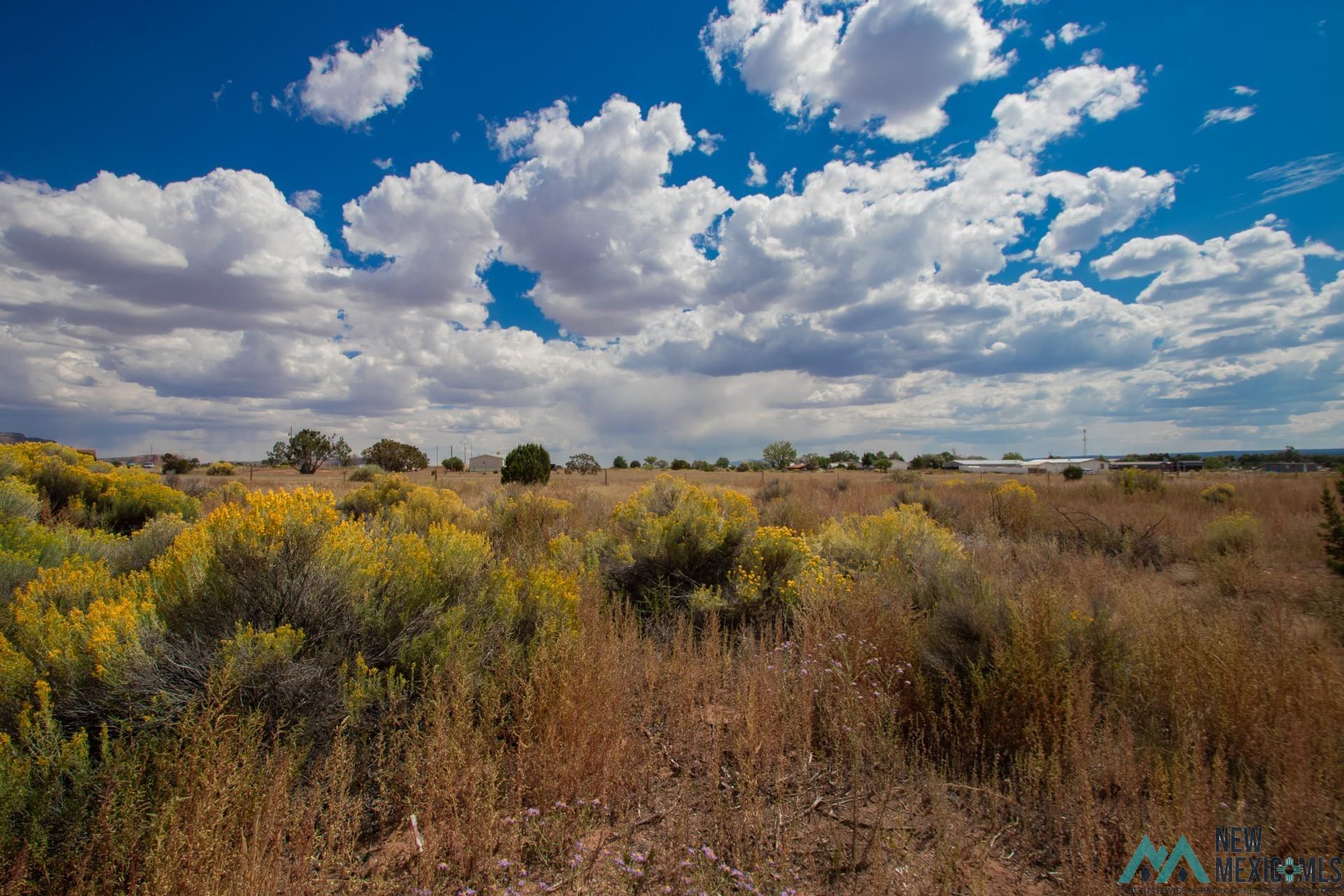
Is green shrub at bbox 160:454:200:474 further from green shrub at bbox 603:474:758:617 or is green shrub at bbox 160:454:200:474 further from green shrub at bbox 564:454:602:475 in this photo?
green shrub at bbox 603:474:758:617

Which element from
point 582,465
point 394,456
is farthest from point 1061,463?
point 394,456

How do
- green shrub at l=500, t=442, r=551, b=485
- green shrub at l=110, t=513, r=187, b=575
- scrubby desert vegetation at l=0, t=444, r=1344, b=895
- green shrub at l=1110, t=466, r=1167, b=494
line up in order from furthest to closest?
green shrub at l=500, t=442, r=551, b=485 → green shrub at l=1110, t=466, r=1167, b=494 → green shrub at l=110, t=513, r=187, b=575 → scrubby desert vegetation at l=0, t=444, r=1344, b=895

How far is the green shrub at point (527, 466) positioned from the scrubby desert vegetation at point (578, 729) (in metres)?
22.0

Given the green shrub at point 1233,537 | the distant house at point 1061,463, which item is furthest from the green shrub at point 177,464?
the distant house at point 1061,463

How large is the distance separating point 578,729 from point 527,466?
25437mm

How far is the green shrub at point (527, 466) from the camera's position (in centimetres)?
2777

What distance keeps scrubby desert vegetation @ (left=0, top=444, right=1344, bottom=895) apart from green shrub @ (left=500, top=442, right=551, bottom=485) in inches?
867

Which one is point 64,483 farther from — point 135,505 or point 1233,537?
point 1233,537

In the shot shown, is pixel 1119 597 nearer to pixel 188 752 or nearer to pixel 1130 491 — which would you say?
pixel 188 752

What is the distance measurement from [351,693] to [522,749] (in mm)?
1007

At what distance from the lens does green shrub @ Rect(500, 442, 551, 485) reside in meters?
27.8

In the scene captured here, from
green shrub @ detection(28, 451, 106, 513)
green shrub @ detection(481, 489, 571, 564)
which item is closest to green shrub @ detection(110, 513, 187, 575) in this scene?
green shrub @ detection(481, 489, 571, 564)

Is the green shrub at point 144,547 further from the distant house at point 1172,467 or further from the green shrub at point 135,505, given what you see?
the distant house at point 1172,467

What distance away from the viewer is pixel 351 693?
10.6 feet
